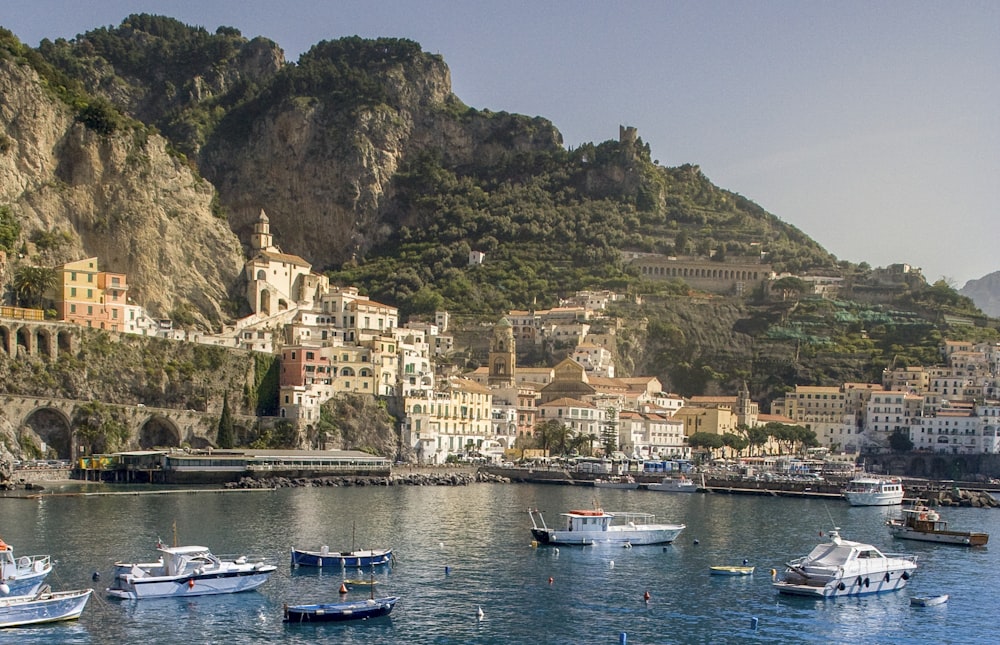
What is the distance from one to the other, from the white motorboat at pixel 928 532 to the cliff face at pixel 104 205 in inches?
2519

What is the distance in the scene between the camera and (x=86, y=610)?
3866cm

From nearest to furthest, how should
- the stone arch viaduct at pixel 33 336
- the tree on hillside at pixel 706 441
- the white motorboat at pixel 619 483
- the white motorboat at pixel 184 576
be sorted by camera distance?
the white motorboat at pixel 184 576
the stone arch viaduct at pixel 33 336
the white motorboat at pixel 619 483
the tree on hillside at pixel 706 441

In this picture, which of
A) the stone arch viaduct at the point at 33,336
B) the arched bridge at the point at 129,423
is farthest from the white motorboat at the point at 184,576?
the stone arch viaduct at the point at 33,336

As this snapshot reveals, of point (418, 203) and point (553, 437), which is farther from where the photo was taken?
point (418, 203)

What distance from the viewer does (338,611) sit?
3809 centimetres

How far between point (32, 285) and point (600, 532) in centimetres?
5453

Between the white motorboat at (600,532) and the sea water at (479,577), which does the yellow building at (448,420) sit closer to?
the sea water at (479,577)

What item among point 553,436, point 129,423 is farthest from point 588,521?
point 553,436

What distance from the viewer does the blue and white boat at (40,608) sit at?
36.4 meters

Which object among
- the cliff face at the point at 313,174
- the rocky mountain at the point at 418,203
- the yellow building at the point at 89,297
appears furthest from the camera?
the cliff face at the point at 313,174

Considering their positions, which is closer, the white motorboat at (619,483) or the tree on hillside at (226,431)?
the tree on hillside at (226,431)

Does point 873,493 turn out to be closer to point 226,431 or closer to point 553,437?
point 553,437

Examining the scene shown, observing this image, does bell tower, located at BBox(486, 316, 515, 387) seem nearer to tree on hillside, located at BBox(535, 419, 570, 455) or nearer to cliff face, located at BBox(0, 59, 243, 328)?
tree on hillside, located at BBox(535, 419, 570, 455)

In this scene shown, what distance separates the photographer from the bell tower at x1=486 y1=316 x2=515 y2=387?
12125 cm
